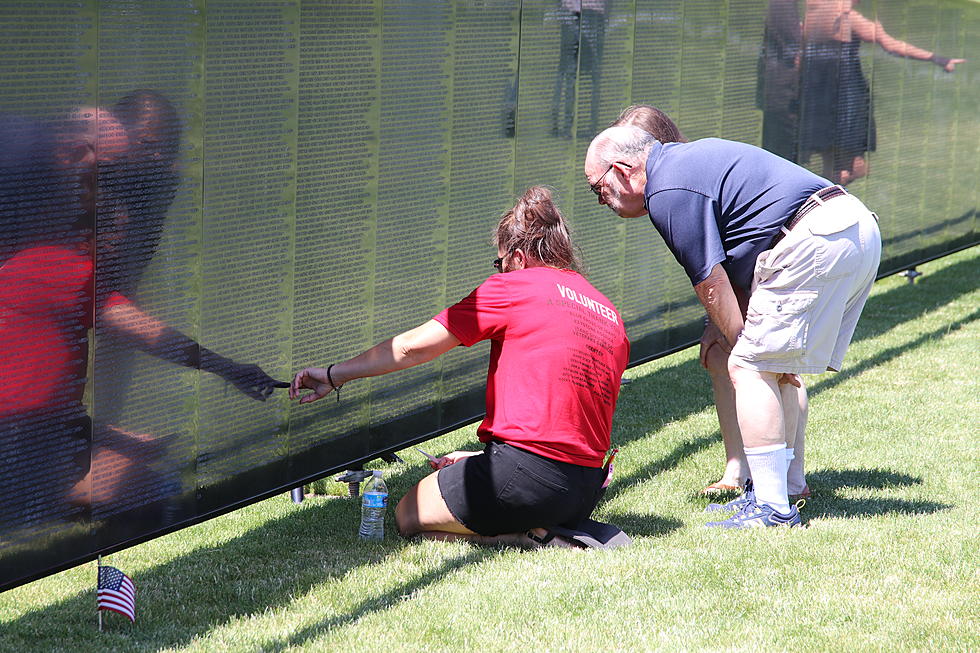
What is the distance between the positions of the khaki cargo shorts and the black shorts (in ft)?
2.62

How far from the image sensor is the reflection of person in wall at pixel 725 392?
5254 millimetres

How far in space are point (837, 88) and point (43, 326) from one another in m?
6.69

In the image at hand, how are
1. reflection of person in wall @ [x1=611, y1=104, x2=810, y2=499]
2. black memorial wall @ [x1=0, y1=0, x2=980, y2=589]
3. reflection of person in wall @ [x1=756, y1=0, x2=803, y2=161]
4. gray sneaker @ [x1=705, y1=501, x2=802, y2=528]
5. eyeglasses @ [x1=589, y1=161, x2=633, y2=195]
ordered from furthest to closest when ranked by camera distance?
reflection of person in wall @ [x1=756, y1=0, x2=803, y2=161] < reflection of person in wall @ [x1=611, y1=104, x2=810, y2=499] < gray sneaker @ [x1=705, y1=501, x2=802, y2=528] < eyeglasses @ [x1=589, y1=161, x2=633, y2=195] < black memorial wall @ [x1=0, y1=0, x2=980, y2=589]

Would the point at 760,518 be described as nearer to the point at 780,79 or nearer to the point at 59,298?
the point at 59,298

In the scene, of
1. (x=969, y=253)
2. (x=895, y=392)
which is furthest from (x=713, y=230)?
(x=969, y=253)

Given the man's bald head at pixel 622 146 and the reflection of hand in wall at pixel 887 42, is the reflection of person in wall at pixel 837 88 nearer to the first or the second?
the reflection of hand in wall at pixel 887 42

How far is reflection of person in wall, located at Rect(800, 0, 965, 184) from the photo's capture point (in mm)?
8734

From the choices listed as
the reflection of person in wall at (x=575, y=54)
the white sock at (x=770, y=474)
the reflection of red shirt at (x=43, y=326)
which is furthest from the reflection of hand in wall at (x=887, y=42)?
the reflection of red shirt at (x=43, y=326)

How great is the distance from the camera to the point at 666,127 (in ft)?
17.3

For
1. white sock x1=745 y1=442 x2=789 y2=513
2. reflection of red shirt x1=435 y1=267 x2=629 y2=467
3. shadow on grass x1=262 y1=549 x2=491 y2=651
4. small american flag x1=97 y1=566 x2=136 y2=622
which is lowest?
shadow on grass x1=262 y1=549 x2=491 y2=651

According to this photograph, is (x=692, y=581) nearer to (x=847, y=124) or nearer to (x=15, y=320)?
(x=15, y=320)

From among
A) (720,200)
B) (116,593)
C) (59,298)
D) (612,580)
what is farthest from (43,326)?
(720,200)

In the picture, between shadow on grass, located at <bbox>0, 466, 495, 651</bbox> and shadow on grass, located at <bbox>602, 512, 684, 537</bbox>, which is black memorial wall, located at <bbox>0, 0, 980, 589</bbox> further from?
shadow on grass, located at <bbox>602, 512, 684, 537</bbox>

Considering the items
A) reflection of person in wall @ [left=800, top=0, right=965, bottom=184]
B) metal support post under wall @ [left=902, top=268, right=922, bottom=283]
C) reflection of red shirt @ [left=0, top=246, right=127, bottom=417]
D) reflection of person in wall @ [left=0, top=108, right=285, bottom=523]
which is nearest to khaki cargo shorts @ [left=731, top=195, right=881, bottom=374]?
reflection of person in wall @ [left=0, top=108, right=285, bottom=523]
